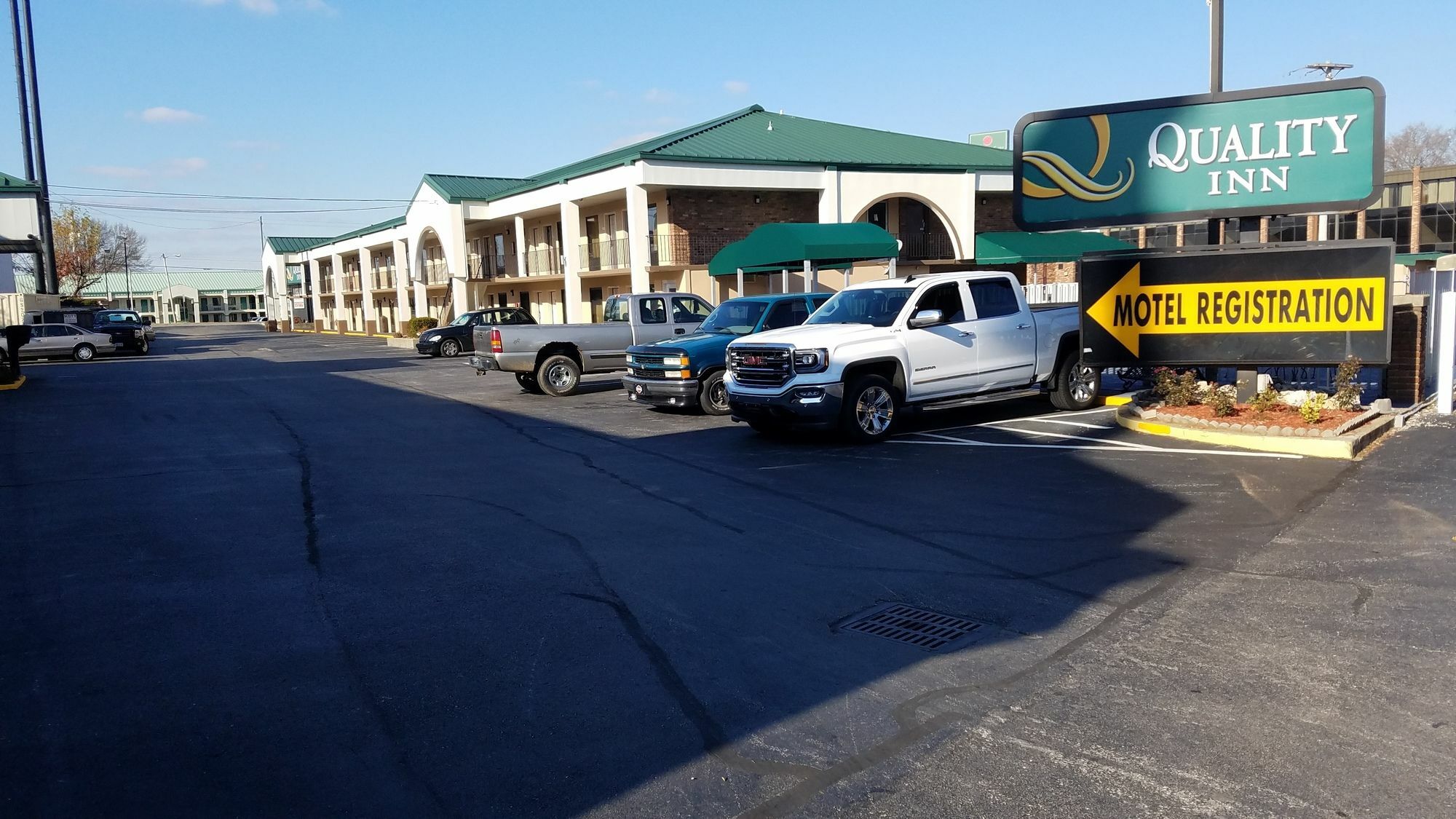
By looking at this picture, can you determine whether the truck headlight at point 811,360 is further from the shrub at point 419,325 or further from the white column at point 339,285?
the white column at point 339,285

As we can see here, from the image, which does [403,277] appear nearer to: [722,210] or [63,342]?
[63,342]

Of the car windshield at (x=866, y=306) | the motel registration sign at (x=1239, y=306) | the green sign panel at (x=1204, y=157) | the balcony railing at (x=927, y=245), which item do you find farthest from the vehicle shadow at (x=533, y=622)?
the balcony railing at (x=927, y=245)

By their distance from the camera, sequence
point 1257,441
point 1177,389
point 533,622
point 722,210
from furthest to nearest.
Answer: point 722,210 → point 1177,389 → point 1257,441 → point 533,622

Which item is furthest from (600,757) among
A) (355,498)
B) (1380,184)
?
(1380,184)

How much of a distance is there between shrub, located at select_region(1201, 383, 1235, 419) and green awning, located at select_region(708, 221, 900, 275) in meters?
13.9

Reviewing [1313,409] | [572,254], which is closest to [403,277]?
[572,254]

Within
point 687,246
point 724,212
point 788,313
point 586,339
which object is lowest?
point 586,339

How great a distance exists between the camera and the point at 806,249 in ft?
86.1

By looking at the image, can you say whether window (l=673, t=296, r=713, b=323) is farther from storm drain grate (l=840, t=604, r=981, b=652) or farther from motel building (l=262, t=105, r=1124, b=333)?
storm drain grate (l=840, t=604, r=981, b=652)

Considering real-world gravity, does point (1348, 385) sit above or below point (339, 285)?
below

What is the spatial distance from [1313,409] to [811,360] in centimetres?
570

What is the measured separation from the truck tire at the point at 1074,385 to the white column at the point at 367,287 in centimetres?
5935

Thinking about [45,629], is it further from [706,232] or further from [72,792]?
[706,232]

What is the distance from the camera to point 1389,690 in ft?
15.9
